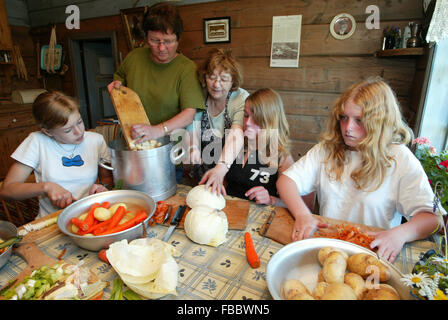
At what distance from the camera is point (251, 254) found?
2.83 feet

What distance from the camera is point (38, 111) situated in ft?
4.15

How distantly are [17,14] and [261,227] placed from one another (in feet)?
16.3

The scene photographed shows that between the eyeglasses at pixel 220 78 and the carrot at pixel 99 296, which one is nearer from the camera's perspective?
the carrot at pixel 99 296

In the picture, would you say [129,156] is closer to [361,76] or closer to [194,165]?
[194,165]

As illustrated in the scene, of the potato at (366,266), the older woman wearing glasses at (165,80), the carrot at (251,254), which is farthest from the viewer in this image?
the older woman wearing glasses at (165,80)

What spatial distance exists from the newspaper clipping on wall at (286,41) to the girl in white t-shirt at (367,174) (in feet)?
4.33

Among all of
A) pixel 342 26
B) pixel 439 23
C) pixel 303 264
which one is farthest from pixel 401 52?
pixel 303 264

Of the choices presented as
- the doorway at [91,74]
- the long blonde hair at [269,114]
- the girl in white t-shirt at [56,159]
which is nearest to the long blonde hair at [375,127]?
the long blonde hair at [269,114]

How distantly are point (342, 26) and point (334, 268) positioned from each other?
81.3 inches

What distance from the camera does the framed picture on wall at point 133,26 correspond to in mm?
3053

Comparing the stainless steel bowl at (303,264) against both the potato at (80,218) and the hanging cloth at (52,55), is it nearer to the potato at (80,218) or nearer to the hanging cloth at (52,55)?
the potato at (80,218)

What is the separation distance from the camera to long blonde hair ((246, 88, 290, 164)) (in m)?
1.50

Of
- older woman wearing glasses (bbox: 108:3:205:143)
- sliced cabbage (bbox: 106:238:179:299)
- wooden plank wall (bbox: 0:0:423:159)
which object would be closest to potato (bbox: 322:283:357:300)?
sliced cabbage (bbox: 106:238:179:299)

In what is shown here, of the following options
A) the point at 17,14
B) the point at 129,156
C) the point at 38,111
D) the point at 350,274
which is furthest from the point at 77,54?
the point at 350,274
